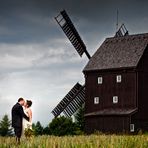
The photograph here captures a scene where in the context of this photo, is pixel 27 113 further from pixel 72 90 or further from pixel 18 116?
pixel 72 90

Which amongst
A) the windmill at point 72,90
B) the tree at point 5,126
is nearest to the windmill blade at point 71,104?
the windmill at point 72,90

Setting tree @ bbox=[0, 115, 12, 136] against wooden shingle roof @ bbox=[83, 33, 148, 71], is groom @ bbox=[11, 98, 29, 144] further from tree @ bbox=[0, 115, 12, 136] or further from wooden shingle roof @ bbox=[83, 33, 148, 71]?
tree @ bbox=[0, 115, 12, 136]

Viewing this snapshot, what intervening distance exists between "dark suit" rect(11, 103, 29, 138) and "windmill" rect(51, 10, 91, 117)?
36577 millimetres

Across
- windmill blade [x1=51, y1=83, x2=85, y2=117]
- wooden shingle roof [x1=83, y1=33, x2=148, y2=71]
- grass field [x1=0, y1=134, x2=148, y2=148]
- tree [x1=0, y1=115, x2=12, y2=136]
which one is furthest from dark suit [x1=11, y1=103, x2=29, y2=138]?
tree [x1=0, y1=115, x2=12, y2=136]

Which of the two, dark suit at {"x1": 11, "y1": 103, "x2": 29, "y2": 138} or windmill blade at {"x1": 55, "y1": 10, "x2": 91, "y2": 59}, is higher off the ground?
windmill blade at {"x1": 55, "y1": 10, "x2": 91, "y2": 59}

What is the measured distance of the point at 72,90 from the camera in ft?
198

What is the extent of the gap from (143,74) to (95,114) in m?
5.86

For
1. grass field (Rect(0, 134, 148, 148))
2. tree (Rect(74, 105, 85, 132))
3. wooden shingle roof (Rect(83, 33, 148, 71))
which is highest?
wooden shingle roof (Rect(83, 33, 148, 71))

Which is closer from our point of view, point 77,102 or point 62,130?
point 62,130

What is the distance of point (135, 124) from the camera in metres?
51.6

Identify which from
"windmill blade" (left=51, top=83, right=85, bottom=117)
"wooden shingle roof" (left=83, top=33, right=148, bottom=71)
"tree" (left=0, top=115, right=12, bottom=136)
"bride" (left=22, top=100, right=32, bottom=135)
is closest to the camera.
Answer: "bride" (left=22, top=100, right=32, bottom=135)

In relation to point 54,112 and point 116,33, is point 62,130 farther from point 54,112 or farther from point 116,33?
point 116,33

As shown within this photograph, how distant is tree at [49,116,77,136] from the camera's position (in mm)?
53706

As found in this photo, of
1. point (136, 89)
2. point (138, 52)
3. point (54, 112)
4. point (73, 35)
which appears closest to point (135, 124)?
point (136, 89)
